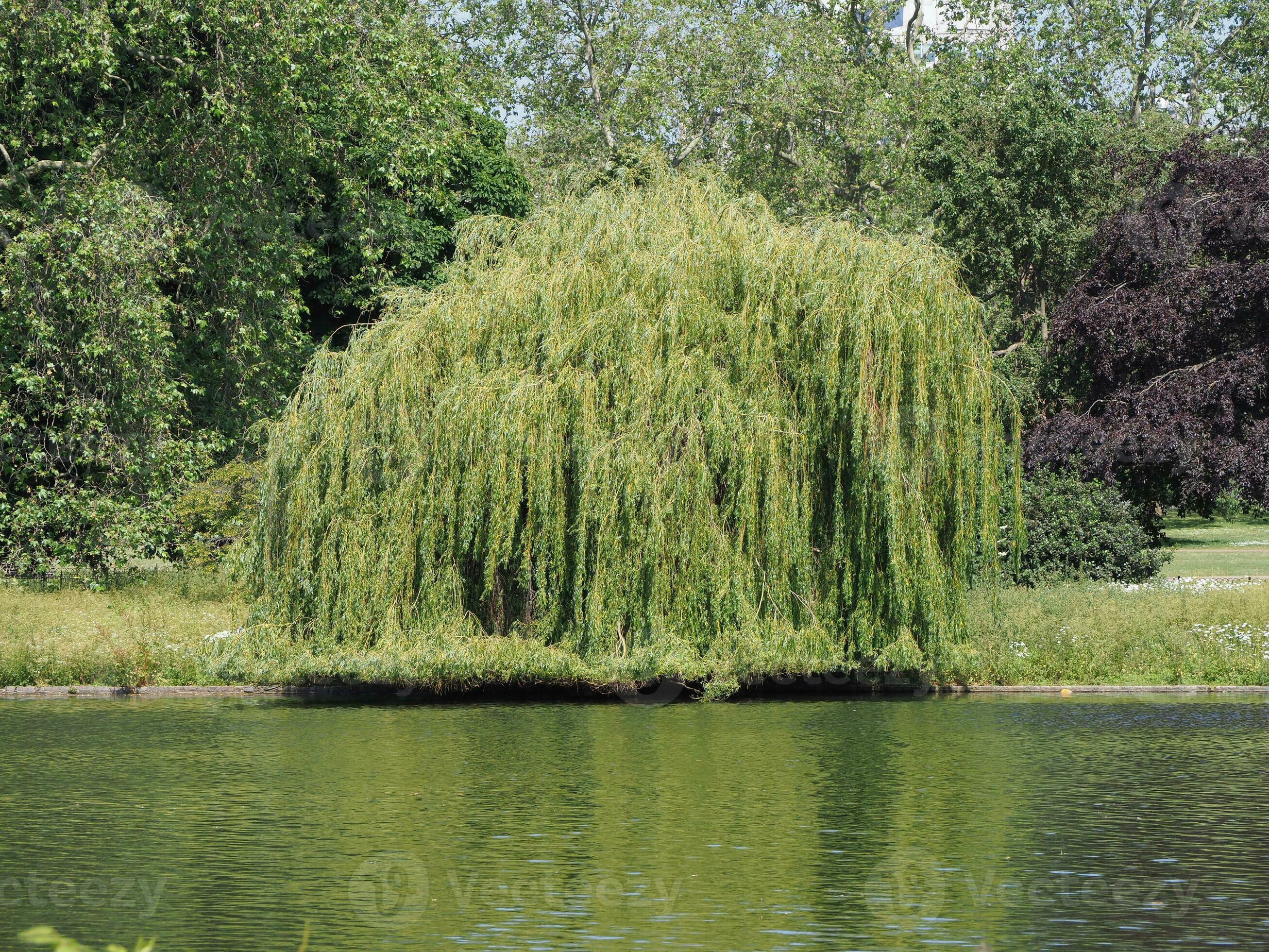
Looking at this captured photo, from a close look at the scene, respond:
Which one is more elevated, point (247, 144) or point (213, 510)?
point (247, 144)

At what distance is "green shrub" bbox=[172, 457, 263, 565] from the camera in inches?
1281

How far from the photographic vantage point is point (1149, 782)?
15.9 m

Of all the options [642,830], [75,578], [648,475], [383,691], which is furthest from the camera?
[75,578]

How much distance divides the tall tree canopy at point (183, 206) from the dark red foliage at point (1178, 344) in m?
16.4

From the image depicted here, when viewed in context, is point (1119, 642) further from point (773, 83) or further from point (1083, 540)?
point (773, 83)

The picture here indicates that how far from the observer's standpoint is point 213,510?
33312mm

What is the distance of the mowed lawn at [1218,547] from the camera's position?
156 feet

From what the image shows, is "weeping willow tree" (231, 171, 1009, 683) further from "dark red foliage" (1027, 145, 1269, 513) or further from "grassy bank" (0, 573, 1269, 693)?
"dark red foliage" (1027, 145, 1269, 513)

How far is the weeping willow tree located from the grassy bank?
96mm

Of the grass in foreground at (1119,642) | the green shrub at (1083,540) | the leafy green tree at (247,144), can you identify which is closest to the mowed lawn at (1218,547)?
the green shrub at (1083,540)

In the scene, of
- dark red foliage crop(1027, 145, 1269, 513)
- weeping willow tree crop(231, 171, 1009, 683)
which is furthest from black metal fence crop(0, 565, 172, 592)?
dark red foliage crop(1027, 145, 1269, 513)

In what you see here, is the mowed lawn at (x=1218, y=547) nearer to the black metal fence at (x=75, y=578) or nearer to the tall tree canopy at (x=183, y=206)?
the tall tree canopy at (x=183, y=206)

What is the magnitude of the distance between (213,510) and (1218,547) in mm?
47021

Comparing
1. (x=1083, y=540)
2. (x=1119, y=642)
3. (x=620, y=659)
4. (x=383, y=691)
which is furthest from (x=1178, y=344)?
(x=383, y=691)
